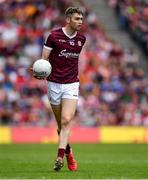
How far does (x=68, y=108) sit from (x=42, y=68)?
87cm

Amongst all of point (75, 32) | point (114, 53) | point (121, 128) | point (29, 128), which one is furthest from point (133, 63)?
point (75, 32)

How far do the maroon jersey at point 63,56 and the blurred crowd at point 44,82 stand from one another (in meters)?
15.2

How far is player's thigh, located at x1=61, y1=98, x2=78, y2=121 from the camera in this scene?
13.5 m

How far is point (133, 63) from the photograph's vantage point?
32812mm

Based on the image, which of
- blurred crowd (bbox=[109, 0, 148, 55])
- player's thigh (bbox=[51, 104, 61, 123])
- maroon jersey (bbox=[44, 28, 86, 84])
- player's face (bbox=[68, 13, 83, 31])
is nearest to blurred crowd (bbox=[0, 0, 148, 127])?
blurred crowd (bbox=[109, 0, 148, 55])

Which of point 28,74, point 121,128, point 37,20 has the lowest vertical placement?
point 121,128

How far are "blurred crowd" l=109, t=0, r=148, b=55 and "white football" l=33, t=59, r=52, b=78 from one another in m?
21.0

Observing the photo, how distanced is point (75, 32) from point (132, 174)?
2.76 metres

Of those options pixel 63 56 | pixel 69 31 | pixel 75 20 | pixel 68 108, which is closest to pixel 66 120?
pixel 68 108

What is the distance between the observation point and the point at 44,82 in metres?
29.9

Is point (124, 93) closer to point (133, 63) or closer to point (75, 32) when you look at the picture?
point (133, 63)

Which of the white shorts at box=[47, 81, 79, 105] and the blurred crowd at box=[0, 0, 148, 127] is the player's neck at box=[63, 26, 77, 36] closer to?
the white shorts at box=[47, 81, 79, 105]

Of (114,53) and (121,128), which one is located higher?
(114,53)

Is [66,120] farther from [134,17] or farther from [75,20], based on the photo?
[134,17]
